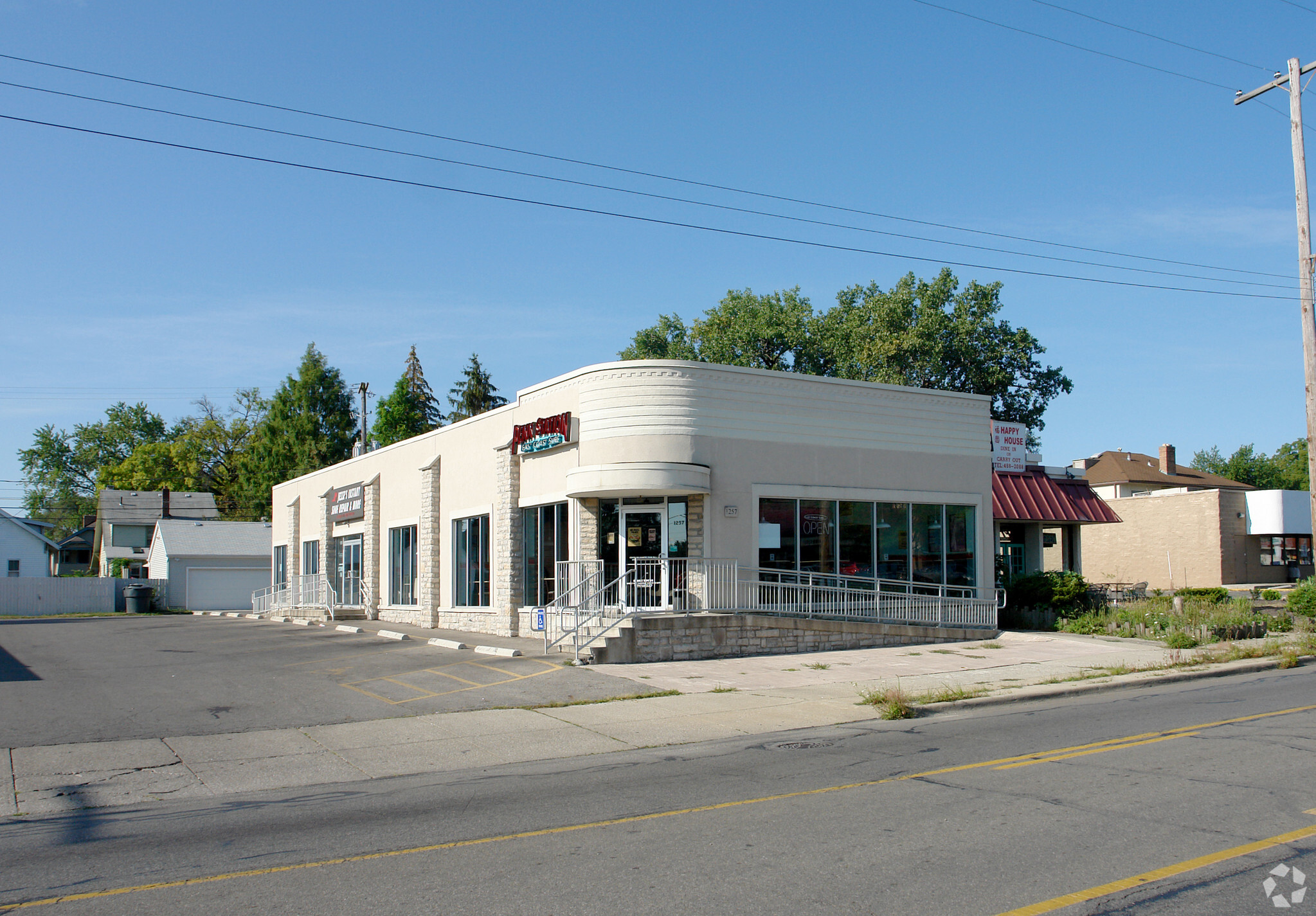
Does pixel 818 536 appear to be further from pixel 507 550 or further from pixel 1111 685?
pixel 1111 685

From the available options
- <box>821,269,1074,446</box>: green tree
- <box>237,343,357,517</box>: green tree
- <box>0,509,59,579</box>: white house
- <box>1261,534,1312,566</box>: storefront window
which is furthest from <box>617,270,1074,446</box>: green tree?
<box>0,509,59,579</box>: white house

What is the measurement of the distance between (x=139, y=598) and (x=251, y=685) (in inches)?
1509

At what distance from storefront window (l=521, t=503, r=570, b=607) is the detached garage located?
116 ft

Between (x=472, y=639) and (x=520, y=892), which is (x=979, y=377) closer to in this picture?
(x=472, y=639)

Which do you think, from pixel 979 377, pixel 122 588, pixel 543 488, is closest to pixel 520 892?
pixel 543 488

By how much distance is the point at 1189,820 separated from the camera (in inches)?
284

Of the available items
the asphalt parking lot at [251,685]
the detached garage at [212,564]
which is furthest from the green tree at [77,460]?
the asphalt parking lot at [251,685]

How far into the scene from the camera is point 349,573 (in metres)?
37.4

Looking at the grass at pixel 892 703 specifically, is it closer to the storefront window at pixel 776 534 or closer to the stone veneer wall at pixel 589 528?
the storefront window at pixel 776 534

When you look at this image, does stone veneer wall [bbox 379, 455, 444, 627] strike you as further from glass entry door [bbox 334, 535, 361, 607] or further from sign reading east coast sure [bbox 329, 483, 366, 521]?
glass entry door [bbox 334, 535, 361, 607]

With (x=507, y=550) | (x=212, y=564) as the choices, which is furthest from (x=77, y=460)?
(x=507, y=550)

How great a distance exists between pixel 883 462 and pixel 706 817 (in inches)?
660

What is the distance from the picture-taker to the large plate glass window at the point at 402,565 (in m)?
31.8

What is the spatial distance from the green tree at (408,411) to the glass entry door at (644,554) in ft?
168
